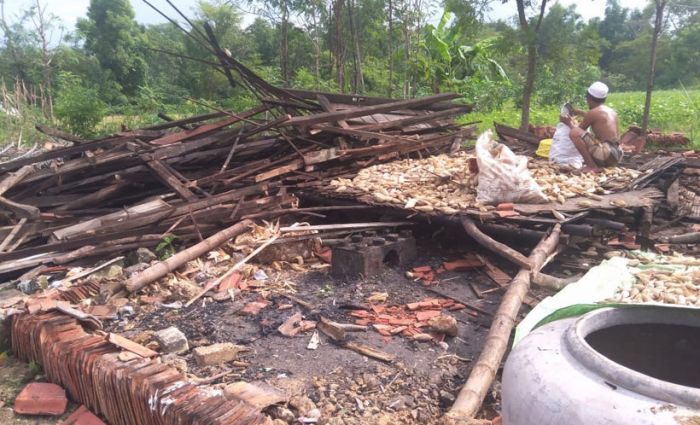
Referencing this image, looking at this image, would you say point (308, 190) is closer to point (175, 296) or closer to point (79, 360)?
point (175, 296)

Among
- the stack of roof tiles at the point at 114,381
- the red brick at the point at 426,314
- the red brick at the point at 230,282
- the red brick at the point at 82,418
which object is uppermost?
the stack of roof tiles at the point at 114,381

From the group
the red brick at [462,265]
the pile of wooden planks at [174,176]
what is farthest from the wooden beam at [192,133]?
the red brick at [462,265]

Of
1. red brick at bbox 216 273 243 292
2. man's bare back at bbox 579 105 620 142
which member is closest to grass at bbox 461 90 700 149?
man's bare back at bbox 579 105 620 142

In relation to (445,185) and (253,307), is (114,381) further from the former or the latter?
(445,185)

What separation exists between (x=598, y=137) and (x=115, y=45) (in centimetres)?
2614

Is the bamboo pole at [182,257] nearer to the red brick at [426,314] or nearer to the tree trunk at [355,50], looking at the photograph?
the red brick at [426,314]

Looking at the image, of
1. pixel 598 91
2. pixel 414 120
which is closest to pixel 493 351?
pixel 598 91

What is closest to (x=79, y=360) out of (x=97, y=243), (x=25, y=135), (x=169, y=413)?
(x=169, y=413)

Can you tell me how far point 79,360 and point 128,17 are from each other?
2883 cm

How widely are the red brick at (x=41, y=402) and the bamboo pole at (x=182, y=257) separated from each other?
1.25 meters

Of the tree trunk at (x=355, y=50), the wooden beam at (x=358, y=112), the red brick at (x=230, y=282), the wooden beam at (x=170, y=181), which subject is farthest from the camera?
the tree trunk at (x=355, y=50)

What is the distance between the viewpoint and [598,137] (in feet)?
19.9

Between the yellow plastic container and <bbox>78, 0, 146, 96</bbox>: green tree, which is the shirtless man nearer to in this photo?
the yellow plastic container

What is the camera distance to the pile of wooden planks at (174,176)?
196 inches
